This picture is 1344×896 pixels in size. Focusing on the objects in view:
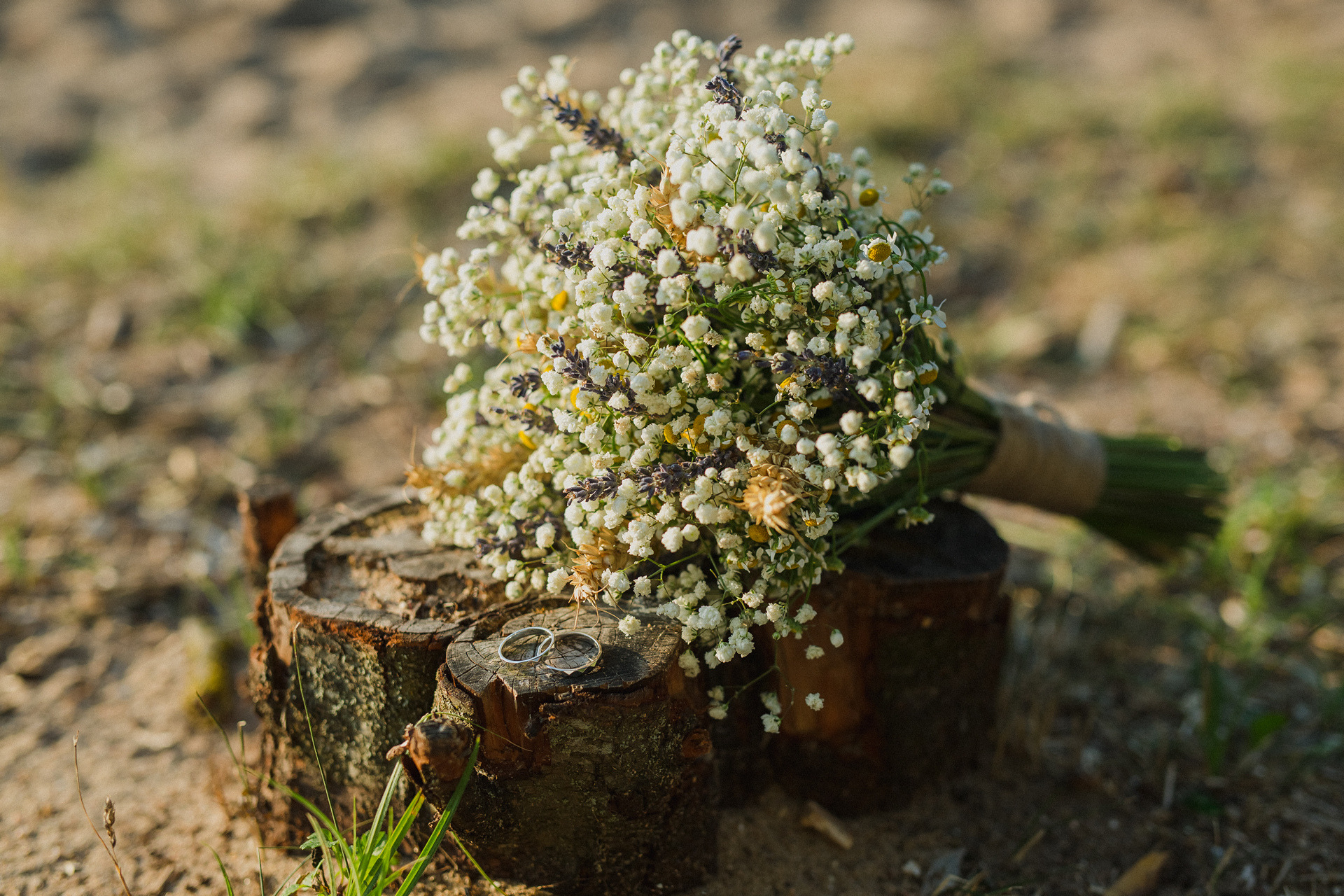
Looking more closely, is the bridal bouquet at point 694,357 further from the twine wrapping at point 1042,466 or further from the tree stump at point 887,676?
the twine wrapping at point 1042,466

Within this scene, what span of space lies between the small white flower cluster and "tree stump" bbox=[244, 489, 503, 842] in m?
0.12

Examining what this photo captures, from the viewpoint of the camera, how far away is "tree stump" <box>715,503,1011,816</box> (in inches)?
81.4

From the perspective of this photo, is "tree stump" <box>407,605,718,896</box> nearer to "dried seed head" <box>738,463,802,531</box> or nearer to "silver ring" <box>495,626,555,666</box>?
"silver ring" <box>495,626,555,666</box>

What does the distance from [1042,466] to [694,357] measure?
1.17 meters

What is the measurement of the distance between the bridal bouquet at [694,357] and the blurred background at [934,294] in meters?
0.41

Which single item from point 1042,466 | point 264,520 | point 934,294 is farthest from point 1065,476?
point 934,294

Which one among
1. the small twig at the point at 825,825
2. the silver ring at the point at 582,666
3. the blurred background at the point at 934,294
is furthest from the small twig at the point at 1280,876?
the silver ring at the point at 582,666

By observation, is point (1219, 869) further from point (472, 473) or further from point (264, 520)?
point (264, 520)

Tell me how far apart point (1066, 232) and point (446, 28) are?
683 cm

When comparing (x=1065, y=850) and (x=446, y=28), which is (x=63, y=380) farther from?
(x=446, y=28)

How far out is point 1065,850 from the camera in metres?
2.26

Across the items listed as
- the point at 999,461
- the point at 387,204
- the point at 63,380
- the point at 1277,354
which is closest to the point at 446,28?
the point at 387,204

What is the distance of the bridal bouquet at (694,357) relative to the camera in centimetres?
167

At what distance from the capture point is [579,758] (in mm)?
1758
